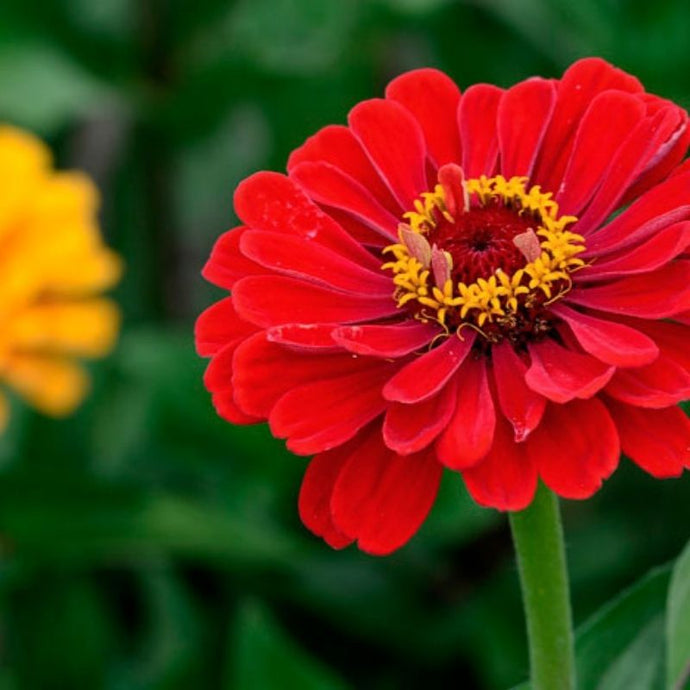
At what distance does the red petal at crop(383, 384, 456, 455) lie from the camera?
1.51 feet

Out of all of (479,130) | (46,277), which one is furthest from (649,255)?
(46,277)

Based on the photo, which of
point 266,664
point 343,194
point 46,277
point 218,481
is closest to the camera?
point 343,194

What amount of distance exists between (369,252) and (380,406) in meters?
0.11

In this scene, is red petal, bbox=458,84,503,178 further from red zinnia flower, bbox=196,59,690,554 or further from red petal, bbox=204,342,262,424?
red petal, bbox=204,342,262,424

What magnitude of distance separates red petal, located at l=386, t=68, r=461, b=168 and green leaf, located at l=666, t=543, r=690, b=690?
0.20m

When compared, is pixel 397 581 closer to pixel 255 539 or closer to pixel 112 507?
pixel 255 539

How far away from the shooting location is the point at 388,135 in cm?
56

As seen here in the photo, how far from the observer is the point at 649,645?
57cm

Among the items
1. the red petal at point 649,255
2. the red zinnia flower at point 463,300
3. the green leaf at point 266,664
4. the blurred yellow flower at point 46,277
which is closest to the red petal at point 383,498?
the red zinnia flower at point 463,300

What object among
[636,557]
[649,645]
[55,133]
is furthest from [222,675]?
[55,133]

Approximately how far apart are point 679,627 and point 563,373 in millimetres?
107

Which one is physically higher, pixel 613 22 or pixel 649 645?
pixel 613 22

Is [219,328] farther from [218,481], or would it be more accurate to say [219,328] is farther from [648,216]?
[218,481]

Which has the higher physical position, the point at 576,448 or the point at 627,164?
the point at 627,164
